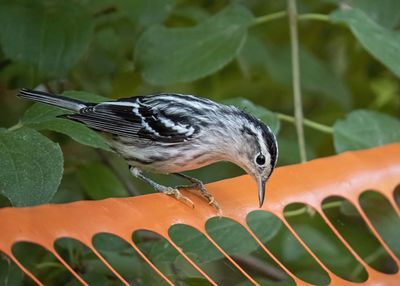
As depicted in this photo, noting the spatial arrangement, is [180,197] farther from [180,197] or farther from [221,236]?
[221,236]

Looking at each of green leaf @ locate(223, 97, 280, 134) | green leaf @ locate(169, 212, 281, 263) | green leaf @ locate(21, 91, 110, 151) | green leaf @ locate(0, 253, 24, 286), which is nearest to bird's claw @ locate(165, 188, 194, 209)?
green leaf @ locate(169, 212, 281, 263)

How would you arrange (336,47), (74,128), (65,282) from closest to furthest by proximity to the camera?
(74,128), (65,282), (336,47)

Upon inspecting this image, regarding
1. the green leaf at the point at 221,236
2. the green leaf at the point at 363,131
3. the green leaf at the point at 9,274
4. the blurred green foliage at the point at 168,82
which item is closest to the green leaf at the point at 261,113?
the blurred green foliage at the point at 168,82

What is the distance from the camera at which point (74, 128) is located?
10.1 feet

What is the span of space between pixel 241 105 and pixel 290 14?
2.04 ft

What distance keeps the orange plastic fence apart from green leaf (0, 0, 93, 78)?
101 centimetres

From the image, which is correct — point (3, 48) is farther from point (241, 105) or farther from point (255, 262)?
point (255, 262)

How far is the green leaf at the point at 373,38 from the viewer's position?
146 inches

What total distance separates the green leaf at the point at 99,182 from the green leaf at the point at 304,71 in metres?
1.23

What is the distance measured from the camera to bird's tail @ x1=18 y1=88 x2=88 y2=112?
337cm

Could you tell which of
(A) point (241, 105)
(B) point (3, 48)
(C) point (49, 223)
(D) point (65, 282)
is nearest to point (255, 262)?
(A) point (241, 105)

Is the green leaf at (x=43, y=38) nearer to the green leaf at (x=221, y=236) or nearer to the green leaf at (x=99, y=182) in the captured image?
the green leaf at (x=99, y=182)

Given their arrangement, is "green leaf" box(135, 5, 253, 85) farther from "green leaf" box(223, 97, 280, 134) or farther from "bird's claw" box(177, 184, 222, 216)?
"bird's claw" box(177, 184, 222, 216)

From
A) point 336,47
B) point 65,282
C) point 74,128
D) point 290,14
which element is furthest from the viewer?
point 336,47
